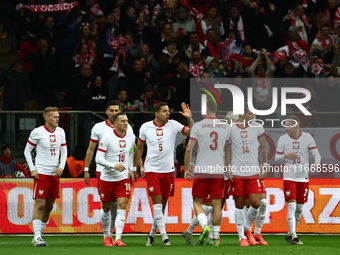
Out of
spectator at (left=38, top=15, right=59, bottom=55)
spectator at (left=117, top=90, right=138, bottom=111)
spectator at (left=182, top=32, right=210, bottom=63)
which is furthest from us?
spectator at (left=38, top=15, right=59, bottom=55)

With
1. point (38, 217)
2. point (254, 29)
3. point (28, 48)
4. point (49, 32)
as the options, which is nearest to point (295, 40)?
point (254, 29)

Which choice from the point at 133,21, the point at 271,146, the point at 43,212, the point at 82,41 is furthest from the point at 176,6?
the point at 43,212

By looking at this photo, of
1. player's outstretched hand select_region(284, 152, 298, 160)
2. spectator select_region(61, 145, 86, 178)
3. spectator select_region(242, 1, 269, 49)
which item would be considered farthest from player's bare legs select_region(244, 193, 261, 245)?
spectator select_region(242, 1, 269, 49)

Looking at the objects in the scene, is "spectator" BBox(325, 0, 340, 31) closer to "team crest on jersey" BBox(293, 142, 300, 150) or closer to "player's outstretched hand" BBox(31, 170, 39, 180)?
"team crest on jersey" BBox(293, 142, 300, 150)

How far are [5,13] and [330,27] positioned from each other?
33.1 feet

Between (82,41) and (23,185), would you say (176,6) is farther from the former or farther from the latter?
(23,185)

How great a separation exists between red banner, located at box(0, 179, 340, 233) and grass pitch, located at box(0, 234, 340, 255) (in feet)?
1.99

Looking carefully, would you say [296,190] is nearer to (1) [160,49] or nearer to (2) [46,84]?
(1) [160,49]

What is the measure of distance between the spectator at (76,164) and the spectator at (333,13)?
33.2 ft

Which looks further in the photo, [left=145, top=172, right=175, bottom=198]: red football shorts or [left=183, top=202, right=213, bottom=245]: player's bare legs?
[left=183, top=202, right=213, bottom=245]: player's bare legs

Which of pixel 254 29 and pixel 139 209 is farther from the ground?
pixel 254 29

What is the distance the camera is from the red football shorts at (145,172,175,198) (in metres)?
14.1

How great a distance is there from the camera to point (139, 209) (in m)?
18.2

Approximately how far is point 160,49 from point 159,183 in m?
8.66
